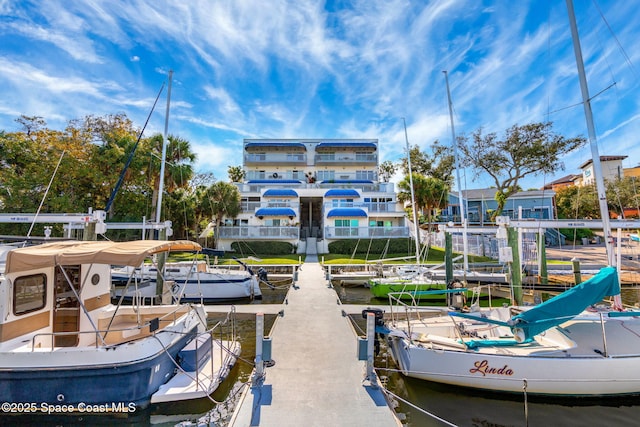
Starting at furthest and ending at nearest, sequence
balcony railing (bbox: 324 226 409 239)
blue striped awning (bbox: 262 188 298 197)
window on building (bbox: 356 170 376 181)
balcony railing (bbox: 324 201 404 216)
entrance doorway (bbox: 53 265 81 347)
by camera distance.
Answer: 1. window on building (bbox: 356 170 376 181)
2. blue striped awning (bbox: 262 188 298 197)
3. balcony railing (bbox: 324 201 404 216)
4. balcony railing (bbox: 324 226 409 239)
5. entrance doorway (bbox: 53 265 81 347)

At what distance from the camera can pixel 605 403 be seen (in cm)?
649

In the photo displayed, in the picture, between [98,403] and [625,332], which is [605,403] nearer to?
[625,332]

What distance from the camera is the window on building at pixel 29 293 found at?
6.04m

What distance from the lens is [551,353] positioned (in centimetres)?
664

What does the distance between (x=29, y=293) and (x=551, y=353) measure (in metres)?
11.5

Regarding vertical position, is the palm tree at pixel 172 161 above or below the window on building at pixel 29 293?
above

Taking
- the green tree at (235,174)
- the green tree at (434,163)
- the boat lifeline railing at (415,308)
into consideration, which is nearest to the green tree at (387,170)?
the green tree at (434,163)

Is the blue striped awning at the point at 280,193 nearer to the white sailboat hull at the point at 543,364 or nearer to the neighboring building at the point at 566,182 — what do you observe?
the white sailboat hull at the point at 543,364

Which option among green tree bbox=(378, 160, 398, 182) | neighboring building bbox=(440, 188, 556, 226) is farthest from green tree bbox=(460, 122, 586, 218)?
green tree bbox=(378, 160, 398, 182)

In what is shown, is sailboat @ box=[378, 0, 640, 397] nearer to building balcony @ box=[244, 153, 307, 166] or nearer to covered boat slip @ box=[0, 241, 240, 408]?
covered boat slip @ box=[0, 241, 240, 408]

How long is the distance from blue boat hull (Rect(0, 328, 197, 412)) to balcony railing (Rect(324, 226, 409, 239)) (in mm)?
24616

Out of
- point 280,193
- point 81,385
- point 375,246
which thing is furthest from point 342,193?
point 81,385

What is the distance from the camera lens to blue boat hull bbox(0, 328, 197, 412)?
18.0 ft

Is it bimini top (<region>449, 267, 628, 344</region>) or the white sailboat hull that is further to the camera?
bimini top (<region>449, 267, 628, 344</region>)
